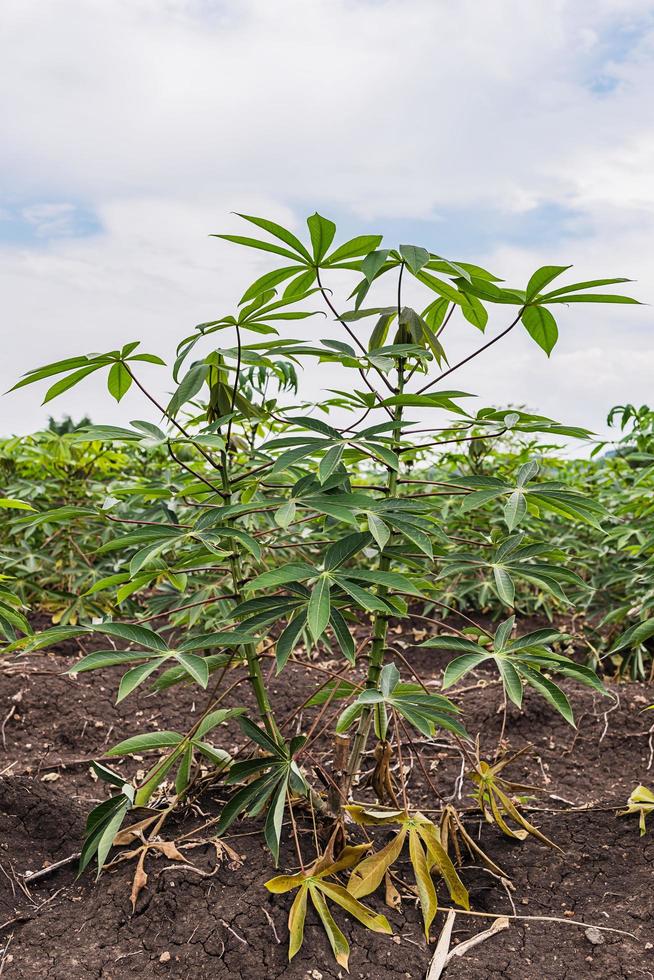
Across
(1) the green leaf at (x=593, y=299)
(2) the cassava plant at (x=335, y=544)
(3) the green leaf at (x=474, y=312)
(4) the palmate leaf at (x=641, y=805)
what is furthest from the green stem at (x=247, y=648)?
(4) the palmate leaf at (x=641, y=805)

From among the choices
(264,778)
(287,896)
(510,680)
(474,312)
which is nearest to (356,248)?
(474,312)

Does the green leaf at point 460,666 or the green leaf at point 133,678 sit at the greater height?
the green leaf at point 133,678

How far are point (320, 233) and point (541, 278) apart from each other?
0.47 metres

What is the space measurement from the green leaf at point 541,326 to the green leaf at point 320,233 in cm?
44

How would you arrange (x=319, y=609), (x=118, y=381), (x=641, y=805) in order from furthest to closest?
(x=641, y=805) → (x=118, y=381) → (x=319, y=609)

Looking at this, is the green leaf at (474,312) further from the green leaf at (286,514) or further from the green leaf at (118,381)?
the green leaf at (118,381)

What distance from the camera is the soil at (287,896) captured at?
5.19 ft

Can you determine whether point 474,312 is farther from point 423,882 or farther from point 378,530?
point 423,882

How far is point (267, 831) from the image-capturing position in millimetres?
1581

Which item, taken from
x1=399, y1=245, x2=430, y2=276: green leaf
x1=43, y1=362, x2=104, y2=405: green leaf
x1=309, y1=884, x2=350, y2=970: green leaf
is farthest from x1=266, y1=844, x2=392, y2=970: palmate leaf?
x1=399, y1=245, x2=430, y2=276: green leaf

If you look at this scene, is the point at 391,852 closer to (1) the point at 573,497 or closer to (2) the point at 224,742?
(1) the point at 573,497

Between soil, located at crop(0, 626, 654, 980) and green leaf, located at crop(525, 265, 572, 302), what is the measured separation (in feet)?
4.25

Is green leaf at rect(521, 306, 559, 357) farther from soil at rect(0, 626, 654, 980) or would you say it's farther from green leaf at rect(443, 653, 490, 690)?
soil at rect(0, 626, 654, 980)

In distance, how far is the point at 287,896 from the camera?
1.69 metres
